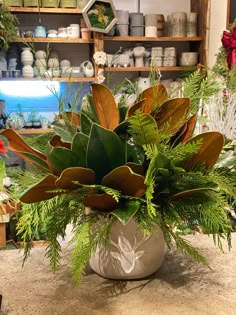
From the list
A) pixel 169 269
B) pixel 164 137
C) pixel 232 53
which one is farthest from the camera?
pixel 232 53

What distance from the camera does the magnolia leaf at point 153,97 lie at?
0.69 metres

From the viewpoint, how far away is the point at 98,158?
2.09 feet

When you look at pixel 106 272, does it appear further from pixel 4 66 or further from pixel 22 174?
pixel 4 66

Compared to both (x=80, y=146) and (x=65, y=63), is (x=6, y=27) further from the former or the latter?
(x=80, y=146)

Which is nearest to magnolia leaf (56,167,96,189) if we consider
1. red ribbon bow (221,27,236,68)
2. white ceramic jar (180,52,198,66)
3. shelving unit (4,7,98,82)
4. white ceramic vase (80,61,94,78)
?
red ribbon bow (221,27,236,68)

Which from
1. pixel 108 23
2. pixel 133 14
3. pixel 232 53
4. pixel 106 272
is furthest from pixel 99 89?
pixel 133 14

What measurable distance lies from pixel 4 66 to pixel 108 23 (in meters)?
0.97

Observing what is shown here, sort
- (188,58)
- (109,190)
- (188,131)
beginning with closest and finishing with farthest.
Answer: (109,190)
(188,131)
(188,58)

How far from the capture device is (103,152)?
0.63 metres

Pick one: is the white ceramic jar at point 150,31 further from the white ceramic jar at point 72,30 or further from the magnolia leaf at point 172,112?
the magnolia leaf at point 172,112

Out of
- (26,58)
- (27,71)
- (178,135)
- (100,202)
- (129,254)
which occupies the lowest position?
(129,254)

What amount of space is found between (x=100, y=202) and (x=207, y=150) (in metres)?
0.20

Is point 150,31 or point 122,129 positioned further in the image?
point 150,31

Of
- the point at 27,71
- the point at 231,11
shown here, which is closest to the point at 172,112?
the point at 231,11
